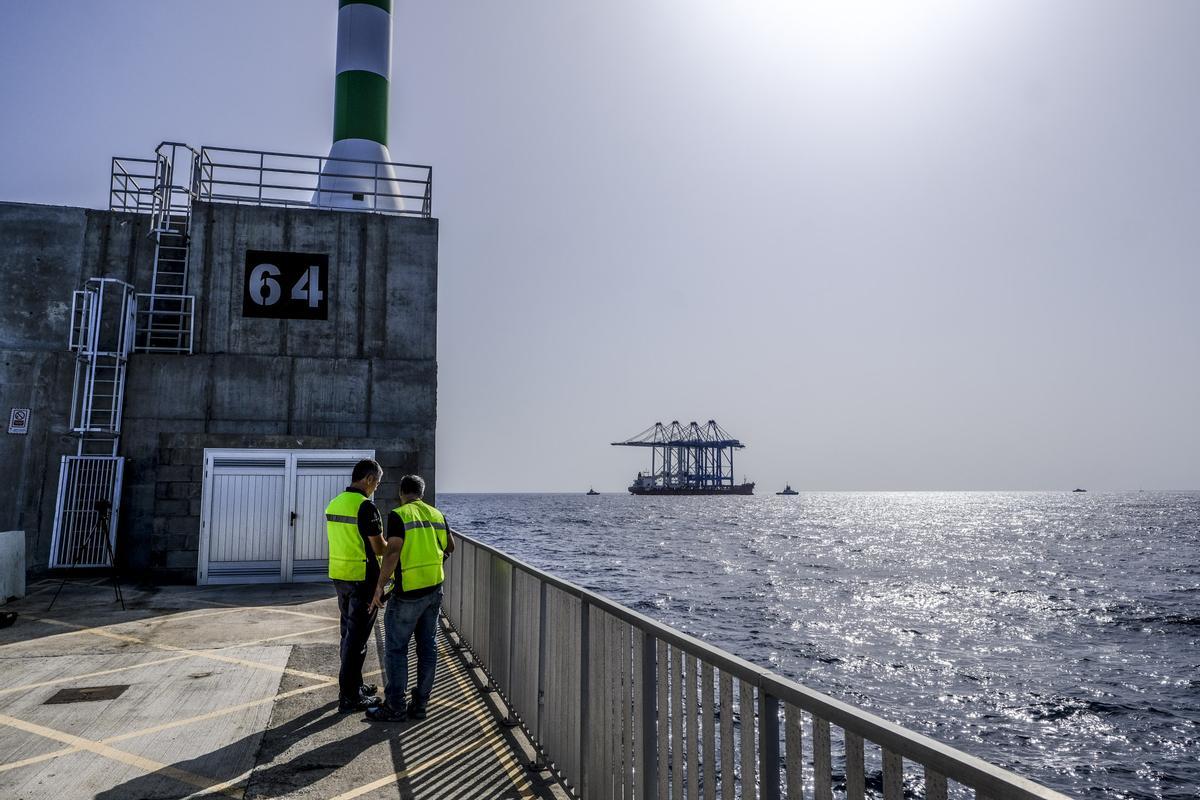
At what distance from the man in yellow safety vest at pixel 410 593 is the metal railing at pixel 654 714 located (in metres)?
0.71

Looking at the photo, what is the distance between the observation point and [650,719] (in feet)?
13.2

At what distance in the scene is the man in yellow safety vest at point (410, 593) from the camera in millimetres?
6441

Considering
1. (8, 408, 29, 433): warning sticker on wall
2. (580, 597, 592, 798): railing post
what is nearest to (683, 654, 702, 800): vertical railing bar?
(580, 597, 592, 798): railing post

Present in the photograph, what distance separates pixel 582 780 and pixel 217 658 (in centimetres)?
588

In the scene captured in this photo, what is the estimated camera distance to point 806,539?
77250mm

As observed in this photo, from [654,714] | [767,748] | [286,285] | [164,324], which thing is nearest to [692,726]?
[654,714]

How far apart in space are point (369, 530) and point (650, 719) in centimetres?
357

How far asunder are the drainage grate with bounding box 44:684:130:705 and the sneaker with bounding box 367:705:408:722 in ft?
8.72

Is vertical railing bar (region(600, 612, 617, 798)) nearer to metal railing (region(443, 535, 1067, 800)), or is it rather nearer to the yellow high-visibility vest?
metal railing (region(443, 535, 1067, 800))

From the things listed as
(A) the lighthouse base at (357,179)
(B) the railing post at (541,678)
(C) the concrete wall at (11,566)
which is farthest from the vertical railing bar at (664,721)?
(A) the lighthouse base at (357,179)

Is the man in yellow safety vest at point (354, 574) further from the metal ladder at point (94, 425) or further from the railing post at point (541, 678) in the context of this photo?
the metal ladder at point (94, 425)

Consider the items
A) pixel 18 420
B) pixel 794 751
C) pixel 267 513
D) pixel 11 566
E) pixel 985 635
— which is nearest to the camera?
pixel 794 751

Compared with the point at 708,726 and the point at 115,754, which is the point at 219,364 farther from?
the point at 708,726

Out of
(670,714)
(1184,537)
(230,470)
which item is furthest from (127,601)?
(1184,537)
